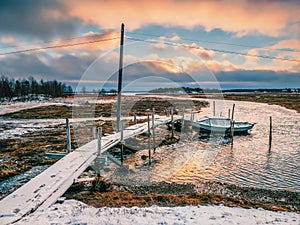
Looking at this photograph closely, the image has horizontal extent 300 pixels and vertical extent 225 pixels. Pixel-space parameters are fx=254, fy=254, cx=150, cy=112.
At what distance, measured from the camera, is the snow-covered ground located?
6383 millimetres

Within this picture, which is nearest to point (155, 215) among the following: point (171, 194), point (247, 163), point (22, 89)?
point (171, 194)

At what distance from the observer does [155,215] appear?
6852 mm

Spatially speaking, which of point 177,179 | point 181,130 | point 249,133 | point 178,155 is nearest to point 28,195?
point 177,179

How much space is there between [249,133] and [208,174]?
1471cm

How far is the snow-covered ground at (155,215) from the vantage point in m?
6.38

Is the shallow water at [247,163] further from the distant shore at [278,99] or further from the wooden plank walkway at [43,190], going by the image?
the distant shore at [278,99]

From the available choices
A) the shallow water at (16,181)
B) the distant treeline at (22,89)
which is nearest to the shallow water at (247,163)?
the shallow water at (16,181)

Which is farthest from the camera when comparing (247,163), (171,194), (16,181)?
(247,163)

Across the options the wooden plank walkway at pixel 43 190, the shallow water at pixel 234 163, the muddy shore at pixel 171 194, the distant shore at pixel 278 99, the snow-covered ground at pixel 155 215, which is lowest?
the shallow water at pixel 234 163

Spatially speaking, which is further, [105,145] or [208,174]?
[105,145]

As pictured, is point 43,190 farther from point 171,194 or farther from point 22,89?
point 22,89

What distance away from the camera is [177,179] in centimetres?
1156

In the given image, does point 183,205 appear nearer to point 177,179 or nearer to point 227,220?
point 227,220

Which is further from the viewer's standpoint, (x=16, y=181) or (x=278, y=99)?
(x=278, y=99)
